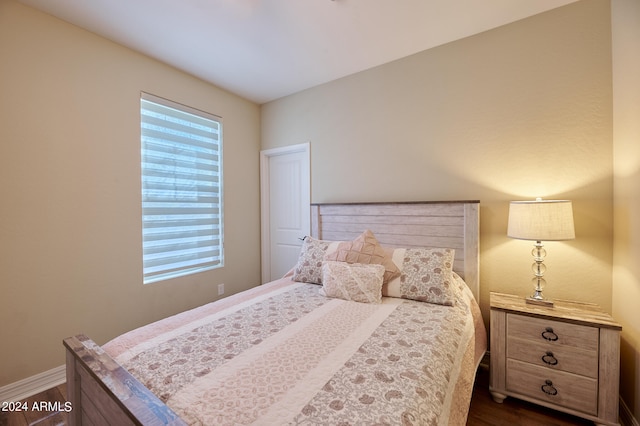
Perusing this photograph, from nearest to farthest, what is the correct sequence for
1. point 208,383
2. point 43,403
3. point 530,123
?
point 208,383
point 43,403
point 530,123

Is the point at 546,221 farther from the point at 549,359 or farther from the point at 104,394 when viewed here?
the point at 104,394

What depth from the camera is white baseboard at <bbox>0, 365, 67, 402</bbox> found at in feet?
5.73

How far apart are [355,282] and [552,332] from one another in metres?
1.25

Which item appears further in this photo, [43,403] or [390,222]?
[390,222]

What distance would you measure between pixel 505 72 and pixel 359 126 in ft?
4.22

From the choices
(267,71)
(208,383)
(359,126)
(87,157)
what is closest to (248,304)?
(208,383)

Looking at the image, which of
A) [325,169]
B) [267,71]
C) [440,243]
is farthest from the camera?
[325,169]

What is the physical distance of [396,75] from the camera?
2.55 metres

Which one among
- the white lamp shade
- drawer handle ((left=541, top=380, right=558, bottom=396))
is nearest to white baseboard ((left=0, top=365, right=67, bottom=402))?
drawer handle ((left=541, top=380, right=558, bottom=396))

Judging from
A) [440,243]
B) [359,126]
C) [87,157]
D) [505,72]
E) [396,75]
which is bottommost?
[440,243]

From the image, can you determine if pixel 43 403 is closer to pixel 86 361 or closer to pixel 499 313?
pixel 86 361

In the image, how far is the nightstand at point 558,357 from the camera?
1479 millimetres

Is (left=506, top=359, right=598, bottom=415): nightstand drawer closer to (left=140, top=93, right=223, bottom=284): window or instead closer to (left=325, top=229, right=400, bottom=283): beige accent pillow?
(left=325, top=229, right=400, bottom=283): beige accent pillow

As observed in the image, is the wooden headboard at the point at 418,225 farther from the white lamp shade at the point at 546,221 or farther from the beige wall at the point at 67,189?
the beige wall at the point at 67,189
